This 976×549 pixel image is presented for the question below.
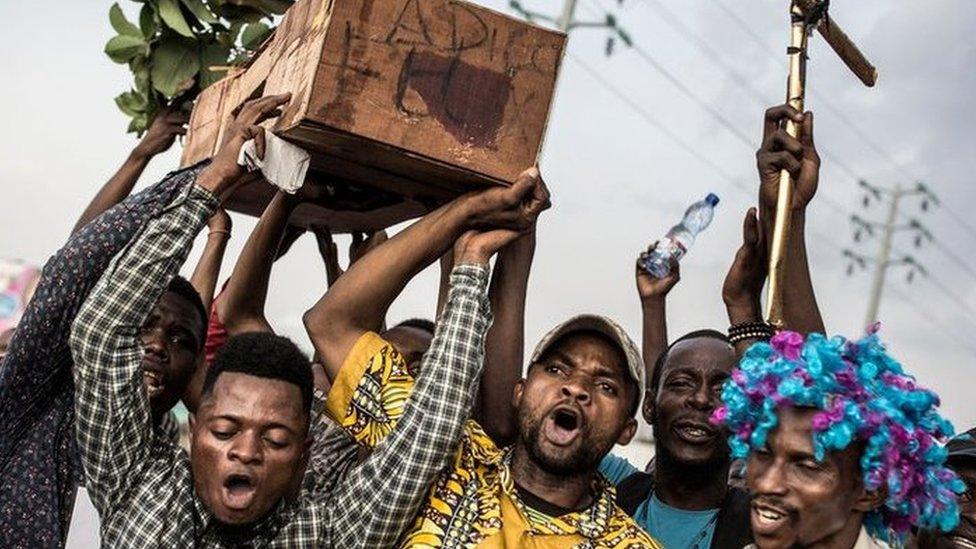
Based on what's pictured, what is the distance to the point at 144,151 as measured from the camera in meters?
4.80

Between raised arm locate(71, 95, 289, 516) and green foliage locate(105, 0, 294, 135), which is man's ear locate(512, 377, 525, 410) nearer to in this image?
raised arm locate(71, 95, 289, 516)

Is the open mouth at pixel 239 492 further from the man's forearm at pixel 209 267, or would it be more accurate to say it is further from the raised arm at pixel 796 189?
the raised arm at pixel 796 189

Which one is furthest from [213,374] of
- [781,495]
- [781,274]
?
[781,274]

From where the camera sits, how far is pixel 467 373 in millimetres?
3416

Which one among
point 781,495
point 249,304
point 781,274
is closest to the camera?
point 781,495

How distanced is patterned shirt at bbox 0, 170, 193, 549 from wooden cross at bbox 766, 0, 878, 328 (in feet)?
6.01

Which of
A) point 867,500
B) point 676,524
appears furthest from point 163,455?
point 867,500

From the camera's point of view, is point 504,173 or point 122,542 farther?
point 504,173

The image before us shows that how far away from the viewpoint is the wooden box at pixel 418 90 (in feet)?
11.1

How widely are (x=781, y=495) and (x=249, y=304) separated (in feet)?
6.68

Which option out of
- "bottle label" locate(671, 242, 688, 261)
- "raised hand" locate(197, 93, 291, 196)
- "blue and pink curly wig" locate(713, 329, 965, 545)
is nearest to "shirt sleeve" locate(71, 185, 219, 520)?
"raised hand" locate(197, 93, 291, 196)

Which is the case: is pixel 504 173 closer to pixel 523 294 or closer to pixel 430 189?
pixel 430 189

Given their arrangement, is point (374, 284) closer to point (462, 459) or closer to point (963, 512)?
point (462, 459)

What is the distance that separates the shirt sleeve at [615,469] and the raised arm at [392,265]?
1.40m
